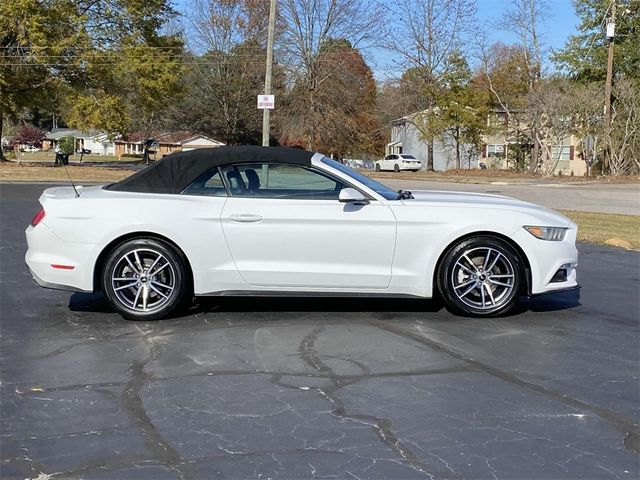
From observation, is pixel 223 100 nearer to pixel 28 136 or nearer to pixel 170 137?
pixel 170 137

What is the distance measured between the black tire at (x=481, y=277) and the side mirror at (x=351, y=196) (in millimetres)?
896

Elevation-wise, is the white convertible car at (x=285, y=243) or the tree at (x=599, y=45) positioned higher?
the tree at (x=599, y=45)

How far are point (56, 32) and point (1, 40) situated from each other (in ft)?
10.00

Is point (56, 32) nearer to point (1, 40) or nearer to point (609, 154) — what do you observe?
point (1, 40)

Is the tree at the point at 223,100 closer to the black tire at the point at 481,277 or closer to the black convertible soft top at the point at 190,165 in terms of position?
the black convertible soft top at the point at 190,165

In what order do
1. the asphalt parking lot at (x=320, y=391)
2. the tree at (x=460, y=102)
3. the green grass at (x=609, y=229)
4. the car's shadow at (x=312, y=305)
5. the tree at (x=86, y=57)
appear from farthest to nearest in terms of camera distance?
the tree at (x=460, y=102)
the tree at (x=86, y=57)
the green grass at (x=609, y=229)
the car's shadow at (x=312, y=305)
the asphalt parking lot at (x=320, y=391)

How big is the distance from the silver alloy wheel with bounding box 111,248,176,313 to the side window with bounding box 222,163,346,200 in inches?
36.6

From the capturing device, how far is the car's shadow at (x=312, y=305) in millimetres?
6793

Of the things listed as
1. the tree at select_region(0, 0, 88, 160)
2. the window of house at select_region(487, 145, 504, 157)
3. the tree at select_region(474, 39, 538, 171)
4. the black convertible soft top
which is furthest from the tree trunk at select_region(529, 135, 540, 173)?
the black convertible soft top

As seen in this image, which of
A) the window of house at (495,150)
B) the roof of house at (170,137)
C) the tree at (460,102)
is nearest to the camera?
the tree at (460,102)

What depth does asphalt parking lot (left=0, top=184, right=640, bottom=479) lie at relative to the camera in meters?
3.53

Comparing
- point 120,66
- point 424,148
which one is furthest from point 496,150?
point 120,66

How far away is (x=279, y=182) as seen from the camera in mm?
6441

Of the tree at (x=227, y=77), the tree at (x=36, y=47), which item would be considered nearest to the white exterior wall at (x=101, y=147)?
the tree at (x=227, y=77)
